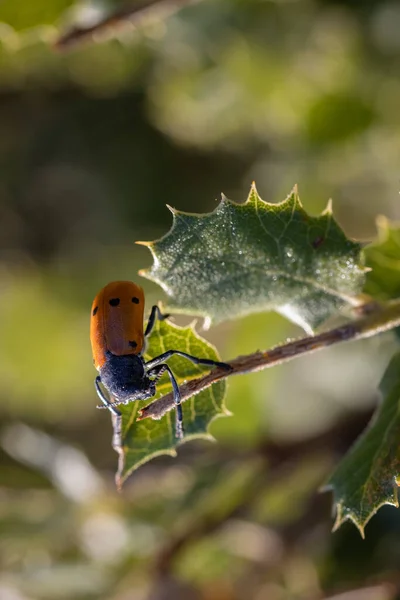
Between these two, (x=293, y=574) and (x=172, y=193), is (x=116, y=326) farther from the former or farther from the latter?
(x=172, y=193)

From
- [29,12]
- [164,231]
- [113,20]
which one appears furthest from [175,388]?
[164,231]

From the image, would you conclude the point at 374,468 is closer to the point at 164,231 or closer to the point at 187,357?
the point at 187,357

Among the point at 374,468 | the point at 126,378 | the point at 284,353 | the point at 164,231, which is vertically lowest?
the point at 374,468

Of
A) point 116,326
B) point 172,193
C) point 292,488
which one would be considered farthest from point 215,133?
point 116,326

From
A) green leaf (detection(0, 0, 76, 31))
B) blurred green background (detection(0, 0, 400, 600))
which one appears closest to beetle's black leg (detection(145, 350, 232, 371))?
blurred green background (detection(0, 0, 400, 600))

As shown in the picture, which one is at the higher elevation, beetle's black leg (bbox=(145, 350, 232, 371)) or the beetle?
the beetle

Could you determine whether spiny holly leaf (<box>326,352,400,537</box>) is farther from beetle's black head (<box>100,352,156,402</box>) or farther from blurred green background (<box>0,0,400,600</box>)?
blurred green background (<box>0,0,400,600</box>)
